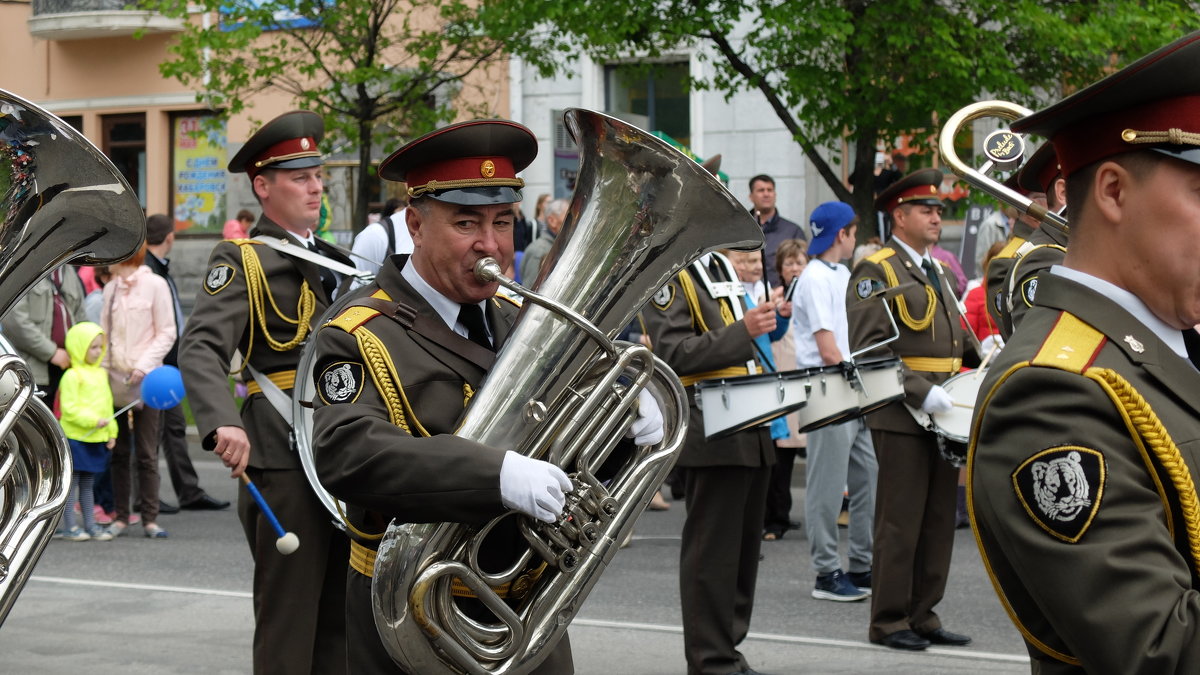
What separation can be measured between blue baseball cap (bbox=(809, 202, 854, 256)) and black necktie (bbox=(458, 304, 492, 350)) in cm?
479

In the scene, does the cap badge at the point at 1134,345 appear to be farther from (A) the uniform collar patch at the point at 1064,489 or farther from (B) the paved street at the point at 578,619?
(B) the paved street at the point at 578,619

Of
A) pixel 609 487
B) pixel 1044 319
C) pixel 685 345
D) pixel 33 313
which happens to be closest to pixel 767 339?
pixel 685 345

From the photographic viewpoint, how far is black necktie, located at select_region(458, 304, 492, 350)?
3602 millimetres

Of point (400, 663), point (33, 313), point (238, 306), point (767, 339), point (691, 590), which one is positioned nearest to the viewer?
point (400, 663)

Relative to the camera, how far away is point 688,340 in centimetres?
597

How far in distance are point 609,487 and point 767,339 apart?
18.3 ft

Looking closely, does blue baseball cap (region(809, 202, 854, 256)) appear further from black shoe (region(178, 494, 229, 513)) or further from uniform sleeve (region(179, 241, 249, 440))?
black shoe (region(178, 494, 229, 513))

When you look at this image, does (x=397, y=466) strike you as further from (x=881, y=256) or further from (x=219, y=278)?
(x=881, y=256)

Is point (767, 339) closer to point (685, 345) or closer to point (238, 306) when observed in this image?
point (685, 345)

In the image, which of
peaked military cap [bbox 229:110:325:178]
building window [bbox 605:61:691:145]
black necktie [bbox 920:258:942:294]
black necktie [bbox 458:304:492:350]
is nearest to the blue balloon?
peaked military cap [bbox 229:110:325:178]

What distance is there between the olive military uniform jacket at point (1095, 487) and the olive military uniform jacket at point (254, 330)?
3121 mm

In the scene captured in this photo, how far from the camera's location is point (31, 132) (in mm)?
3594

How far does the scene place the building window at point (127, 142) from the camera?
23.0m

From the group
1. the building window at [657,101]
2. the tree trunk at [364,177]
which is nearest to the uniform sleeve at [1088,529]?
the tree trunk at [364,177]
